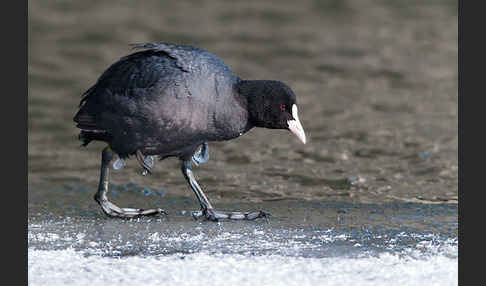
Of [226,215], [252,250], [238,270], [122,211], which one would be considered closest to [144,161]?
[122,211]

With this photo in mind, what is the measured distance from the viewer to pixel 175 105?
5.52m

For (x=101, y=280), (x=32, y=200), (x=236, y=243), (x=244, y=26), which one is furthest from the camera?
(x=244, y=26)

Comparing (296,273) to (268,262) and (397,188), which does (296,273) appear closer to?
(268,262)

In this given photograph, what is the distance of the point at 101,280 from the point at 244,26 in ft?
33.2

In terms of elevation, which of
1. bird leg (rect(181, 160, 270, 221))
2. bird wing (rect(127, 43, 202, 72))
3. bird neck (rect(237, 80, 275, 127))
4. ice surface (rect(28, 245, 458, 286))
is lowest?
ice surface (rect(28, 245, 458, 286))

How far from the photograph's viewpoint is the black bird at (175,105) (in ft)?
18.2

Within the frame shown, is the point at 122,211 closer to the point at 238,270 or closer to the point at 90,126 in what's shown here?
the point at 90,126

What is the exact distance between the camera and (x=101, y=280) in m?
4.73

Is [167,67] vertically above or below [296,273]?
above

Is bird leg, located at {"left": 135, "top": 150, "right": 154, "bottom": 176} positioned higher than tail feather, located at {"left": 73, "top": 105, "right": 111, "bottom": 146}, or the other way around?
tail feather, located at {"left": 73, "top": 105, "right": 111, "bottom": 146}

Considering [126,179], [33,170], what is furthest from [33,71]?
[126,179]

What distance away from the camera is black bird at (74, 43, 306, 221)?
5551 mm

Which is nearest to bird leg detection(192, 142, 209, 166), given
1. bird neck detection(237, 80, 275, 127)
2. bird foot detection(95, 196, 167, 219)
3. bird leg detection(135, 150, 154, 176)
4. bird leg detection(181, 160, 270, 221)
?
bird leg detection(181, 160, 270, 221)

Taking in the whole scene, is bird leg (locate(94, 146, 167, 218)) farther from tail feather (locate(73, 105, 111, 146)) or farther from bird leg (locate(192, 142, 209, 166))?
bird leg (locate(192, 142, 209, 166))
